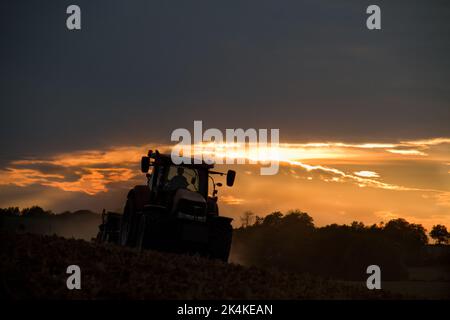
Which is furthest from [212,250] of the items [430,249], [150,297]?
[430,249]

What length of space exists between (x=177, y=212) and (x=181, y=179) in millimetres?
1620

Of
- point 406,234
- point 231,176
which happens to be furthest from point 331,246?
point 231,176

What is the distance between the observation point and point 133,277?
39.9 ft

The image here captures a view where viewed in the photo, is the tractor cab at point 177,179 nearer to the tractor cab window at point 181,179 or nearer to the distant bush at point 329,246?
the tractor cab window at point 181,179

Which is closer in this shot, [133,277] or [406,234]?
[133,277]

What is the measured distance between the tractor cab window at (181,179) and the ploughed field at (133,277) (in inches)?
135

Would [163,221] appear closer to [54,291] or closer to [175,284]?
[175,284]

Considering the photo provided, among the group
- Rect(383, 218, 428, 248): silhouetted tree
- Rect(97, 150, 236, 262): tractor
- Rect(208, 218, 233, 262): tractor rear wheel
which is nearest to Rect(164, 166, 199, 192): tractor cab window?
Rect(97, 150, 236, 262): tractor

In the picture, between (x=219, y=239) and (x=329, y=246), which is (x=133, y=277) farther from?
(x=329, y=246)

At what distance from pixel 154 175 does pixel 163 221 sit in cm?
211

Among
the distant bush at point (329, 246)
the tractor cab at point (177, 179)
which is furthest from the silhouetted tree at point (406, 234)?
the tractor cab at point (177, 179)

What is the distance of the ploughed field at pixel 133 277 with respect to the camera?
11086 mm

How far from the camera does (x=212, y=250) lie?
57.5 feet
